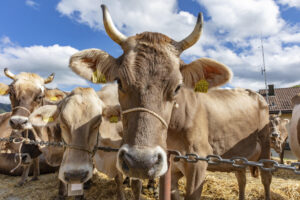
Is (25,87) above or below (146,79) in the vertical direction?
above

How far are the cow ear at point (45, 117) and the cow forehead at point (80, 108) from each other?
377 mm

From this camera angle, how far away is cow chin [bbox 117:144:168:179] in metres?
1.64

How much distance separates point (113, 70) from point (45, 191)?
453 cm

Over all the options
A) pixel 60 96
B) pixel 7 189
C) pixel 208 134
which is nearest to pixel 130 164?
pixel 208 134

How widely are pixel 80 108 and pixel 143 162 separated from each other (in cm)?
184

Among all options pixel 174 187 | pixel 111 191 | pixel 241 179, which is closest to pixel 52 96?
pixel 111 191

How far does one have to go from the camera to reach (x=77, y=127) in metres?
2.96

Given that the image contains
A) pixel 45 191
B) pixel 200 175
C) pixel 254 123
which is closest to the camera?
pixel 200 175

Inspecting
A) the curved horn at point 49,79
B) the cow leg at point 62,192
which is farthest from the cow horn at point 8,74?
the cow leg at point 62,192

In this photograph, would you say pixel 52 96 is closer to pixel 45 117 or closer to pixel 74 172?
pixel 45 117

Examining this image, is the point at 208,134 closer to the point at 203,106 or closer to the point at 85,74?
the point at 203,106

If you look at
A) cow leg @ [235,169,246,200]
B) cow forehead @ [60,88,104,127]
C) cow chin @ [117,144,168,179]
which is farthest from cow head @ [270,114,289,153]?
cow chin @ [117,144,168,179]

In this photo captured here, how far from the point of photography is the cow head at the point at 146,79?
5.63ft

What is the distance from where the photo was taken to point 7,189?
589cm
